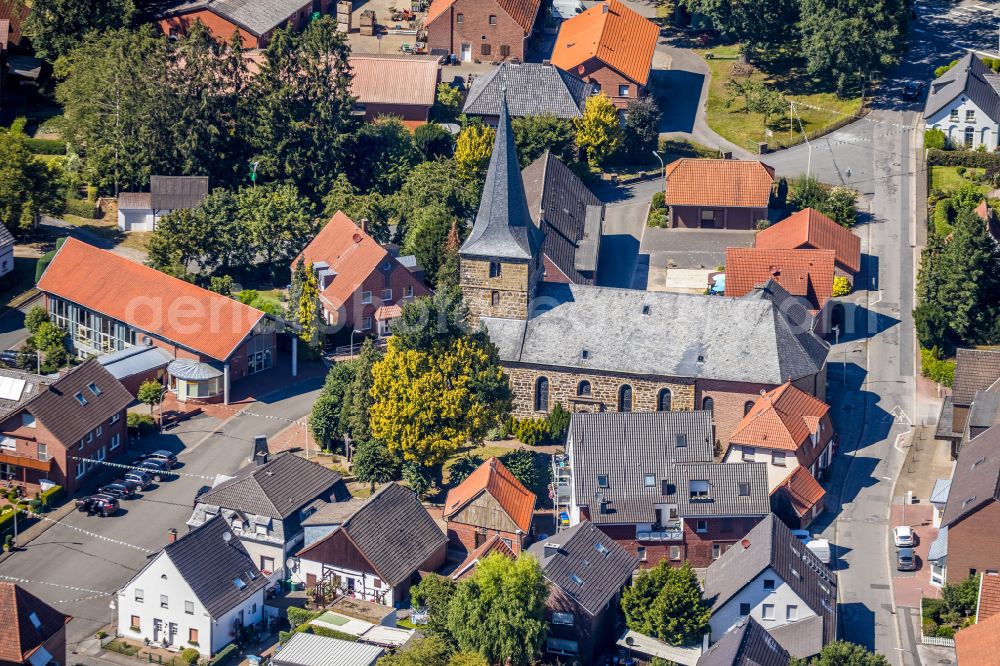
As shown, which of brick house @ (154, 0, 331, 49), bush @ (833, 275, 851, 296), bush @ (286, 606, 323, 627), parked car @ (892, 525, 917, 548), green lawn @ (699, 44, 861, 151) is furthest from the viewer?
brick house @ (154, 0, 331, 49)

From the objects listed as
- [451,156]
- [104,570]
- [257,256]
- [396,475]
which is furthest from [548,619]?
[451,156]

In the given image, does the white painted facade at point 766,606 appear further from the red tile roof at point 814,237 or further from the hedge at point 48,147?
the hedge at point 48,147

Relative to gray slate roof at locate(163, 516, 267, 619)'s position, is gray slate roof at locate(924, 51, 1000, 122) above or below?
above

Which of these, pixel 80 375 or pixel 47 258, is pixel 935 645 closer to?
pixel 80 375

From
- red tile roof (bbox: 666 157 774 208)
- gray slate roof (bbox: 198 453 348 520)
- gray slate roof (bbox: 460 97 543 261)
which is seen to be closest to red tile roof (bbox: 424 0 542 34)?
red tile roof (bbox: 666 157 774 208)

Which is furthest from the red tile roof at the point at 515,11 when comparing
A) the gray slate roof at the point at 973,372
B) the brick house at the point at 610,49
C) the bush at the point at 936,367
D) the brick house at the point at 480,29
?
the gray slate roof at the point at 973,372

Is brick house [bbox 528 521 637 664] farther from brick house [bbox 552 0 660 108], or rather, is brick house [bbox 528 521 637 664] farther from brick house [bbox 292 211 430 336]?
brick house [bbox 552 0 660 108]

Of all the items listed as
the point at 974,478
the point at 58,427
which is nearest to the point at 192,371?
the point at 58,427
